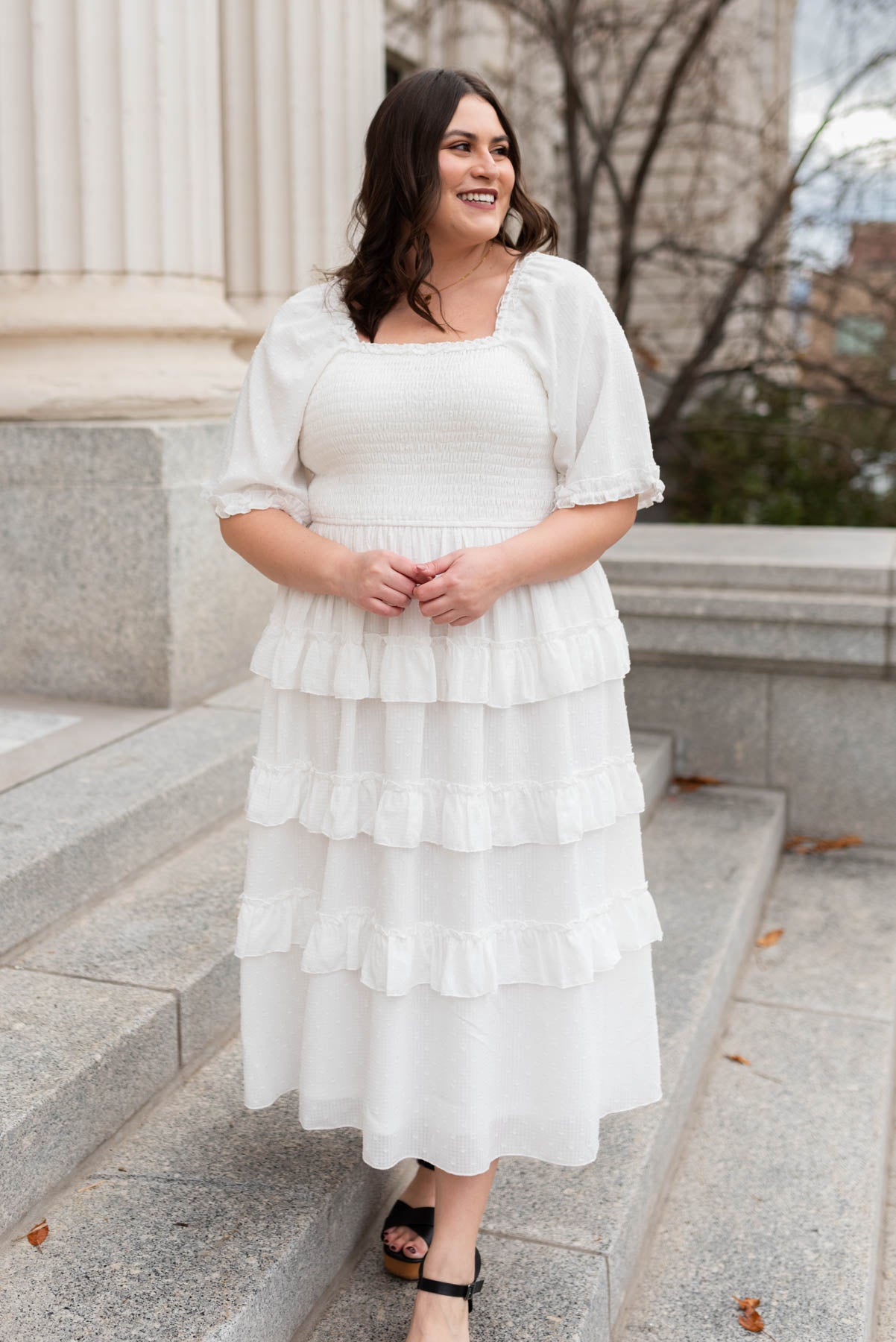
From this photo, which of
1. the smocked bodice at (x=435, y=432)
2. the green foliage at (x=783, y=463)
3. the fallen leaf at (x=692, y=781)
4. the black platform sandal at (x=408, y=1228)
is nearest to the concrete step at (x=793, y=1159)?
the black platform sandal at (x=408, y=1228)

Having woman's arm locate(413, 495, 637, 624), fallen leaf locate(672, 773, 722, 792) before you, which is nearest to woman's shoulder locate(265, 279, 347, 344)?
woman's arm locate(413, 495, 637, 624)

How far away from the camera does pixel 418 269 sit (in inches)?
86.8

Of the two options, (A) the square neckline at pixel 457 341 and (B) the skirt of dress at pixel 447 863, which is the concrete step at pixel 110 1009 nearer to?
(B) the skirt of dress at pixel 447 863

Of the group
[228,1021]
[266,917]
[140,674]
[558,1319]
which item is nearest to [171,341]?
[140,674]

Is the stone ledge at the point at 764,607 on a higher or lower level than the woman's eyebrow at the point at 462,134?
lower

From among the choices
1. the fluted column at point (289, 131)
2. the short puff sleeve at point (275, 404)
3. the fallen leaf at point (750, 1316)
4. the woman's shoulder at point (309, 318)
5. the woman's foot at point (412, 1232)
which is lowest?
the fallen leaf at point (750, 1316)

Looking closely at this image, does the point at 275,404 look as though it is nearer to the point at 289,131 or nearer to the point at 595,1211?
the point at 595,1211

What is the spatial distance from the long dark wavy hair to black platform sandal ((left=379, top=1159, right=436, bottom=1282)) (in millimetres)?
1553

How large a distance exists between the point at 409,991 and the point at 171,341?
2.96m

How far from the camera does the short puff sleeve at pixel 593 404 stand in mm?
2154

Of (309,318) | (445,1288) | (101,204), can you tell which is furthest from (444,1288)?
(101,204)

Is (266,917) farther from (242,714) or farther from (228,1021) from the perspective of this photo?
(242,714)

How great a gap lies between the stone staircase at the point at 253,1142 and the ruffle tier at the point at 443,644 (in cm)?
90

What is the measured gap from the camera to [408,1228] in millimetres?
2484
